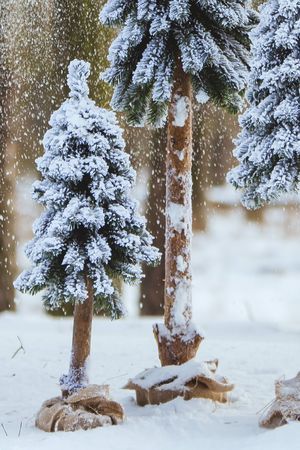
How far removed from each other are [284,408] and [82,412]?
269 centimetres

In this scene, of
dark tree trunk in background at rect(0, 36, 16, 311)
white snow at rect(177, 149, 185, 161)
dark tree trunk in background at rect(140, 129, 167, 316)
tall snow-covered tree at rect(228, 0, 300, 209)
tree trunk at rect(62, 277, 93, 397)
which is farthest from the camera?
dark tree trunk in background at rect(0, 36, 16, 311)

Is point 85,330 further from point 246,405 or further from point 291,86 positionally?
point 291,86

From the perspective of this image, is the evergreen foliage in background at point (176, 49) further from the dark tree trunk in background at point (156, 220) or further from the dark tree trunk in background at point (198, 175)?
the dark tree trunk in background at point (198, 175)

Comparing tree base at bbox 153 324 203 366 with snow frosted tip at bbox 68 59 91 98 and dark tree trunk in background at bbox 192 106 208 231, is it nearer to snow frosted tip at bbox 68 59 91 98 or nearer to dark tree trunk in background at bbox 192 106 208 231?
snow frosted tip at bbox 68 59 91 98

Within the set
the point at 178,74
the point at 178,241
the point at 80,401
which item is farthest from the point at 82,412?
the point at 178,74

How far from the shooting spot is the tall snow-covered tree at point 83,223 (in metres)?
9.66

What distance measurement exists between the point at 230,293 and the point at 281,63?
10.9m

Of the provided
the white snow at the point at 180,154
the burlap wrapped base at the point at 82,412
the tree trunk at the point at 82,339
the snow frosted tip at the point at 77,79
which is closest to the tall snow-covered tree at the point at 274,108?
the white snow at the point at 180,154

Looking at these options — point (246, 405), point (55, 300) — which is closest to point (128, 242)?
point (55, 300)

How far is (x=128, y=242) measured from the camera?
9.88m

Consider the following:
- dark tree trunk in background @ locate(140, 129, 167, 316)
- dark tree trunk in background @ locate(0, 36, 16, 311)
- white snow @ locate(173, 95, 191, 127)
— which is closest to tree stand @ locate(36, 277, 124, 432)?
white snow @ locate(173, 95, 191, 127)

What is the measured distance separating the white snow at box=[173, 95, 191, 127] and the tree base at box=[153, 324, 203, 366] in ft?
11.0

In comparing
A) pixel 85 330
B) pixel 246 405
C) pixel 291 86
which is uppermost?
pixel 291 86

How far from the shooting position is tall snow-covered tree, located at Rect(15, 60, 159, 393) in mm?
9656
